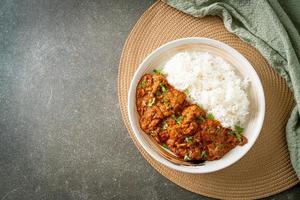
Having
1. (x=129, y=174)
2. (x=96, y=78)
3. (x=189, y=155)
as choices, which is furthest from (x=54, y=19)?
(x=189, y=155)

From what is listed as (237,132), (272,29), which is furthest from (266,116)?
(272,29)

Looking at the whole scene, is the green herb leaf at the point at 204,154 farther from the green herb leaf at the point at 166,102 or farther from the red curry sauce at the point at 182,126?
the green herb leaf at the point at 166,102

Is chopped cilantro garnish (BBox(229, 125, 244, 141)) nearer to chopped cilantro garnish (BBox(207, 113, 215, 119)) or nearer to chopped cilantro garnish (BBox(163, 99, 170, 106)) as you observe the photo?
chopped cilantro garnish (BBox(207, 113, 215, 119))

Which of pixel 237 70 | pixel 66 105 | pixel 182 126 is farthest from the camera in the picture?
pixel 66 105

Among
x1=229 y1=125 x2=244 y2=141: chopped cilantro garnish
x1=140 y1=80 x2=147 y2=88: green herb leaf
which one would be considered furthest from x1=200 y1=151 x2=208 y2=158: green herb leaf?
x1=140 y1=80 x2=147 y2=88: green herb leaf

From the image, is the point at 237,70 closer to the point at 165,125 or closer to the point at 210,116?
the point at 210,116

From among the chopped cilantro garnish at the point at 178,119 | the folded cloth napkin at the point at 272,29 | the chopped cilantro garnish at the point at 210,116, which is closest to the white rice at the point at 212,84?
the chopped cilantro garnish at the point at 210,116
